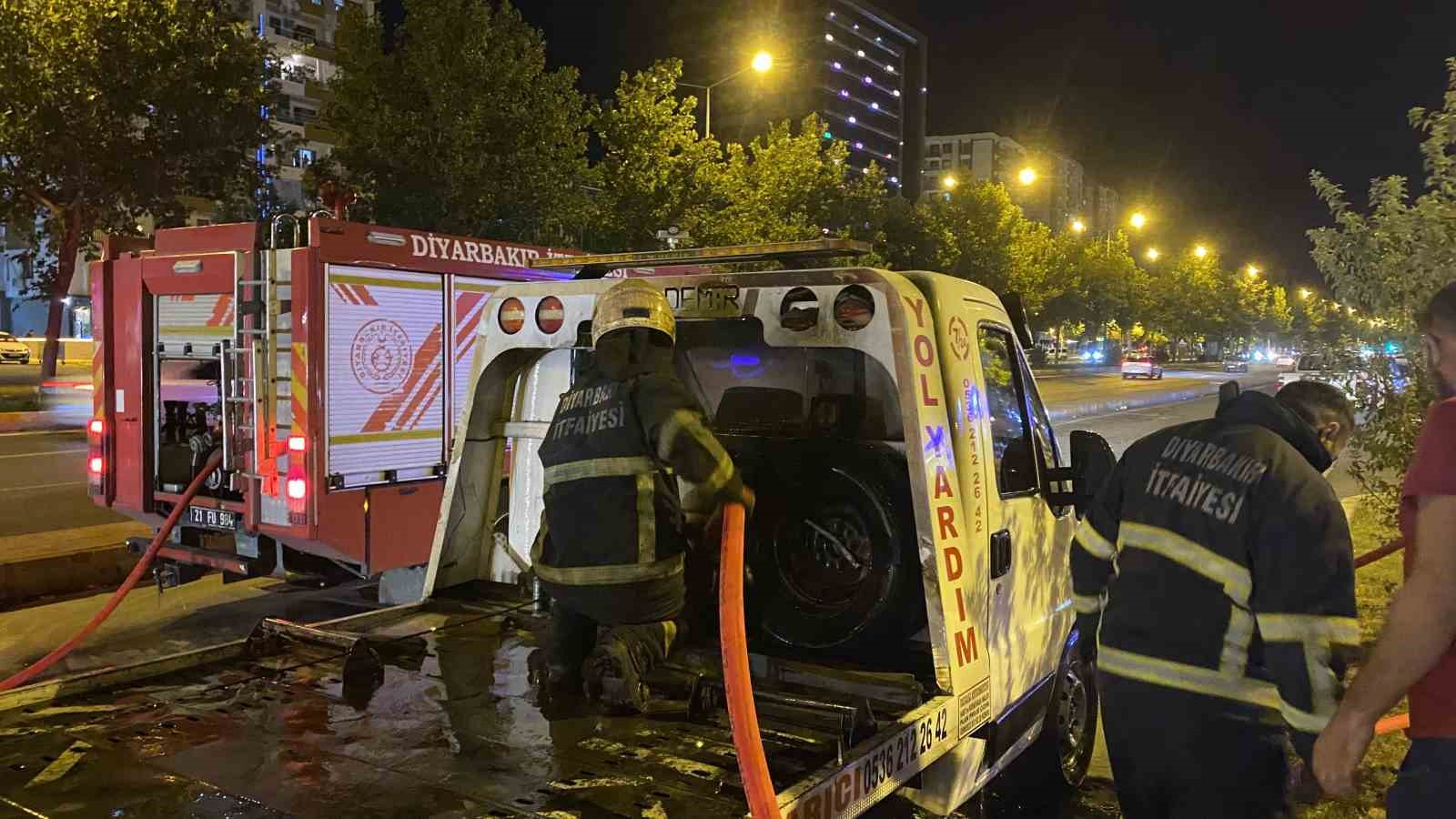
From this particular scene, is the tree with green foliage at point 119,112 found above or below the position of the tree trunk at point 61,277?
above

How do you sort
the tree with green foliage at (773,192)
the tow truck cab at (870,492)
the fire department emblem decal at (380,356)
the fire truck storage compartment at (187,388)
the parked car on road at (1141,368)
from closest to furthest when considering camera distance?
the tow truck cab at (870,492)
the fire department emblem decal at (380,356)
the fire truck storage compartment at (187,388)
the tree with green foliage at (773,192)
the parked car on road at (1141,368)

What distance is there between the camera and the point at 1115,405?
30906 millimetres

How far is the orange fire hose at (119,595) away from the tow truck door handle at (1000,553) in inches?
145

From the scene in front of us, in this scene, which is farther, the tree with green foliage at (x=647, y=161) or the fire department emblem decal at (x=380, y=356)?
the tree with green foliage at (x=647, y=161)

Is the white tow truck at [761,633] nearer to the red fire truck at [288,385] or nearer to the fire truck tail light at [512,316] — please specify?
the fire truck tail light at [512,316]

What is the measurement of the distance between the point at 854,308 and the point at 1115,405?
29.6m

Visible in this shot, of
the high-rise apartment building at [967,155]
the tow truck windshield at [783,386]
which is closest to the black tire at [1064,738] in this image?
the tow truck windshield at [783,386]

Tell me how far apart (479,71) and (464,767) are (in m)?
16.7

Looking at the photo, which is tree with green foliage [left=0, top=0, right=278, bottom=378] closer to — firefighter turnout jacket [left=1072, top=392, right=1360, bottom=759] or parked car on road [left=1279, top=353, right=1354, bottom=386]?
parked car on road [left=1279, top=353, right=1354, bottom=386]

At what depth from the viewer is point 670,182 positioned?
21.3 meters

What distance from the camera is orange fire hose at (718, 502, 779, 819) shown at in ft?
7.95

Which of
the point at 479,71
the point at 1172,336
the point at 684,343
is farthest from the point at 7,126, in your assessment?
the point at 1172,336

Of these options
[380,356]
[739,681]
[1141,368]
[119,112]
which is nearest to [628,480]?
[739,681]

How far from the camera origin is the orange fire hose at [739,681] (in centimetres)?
242
